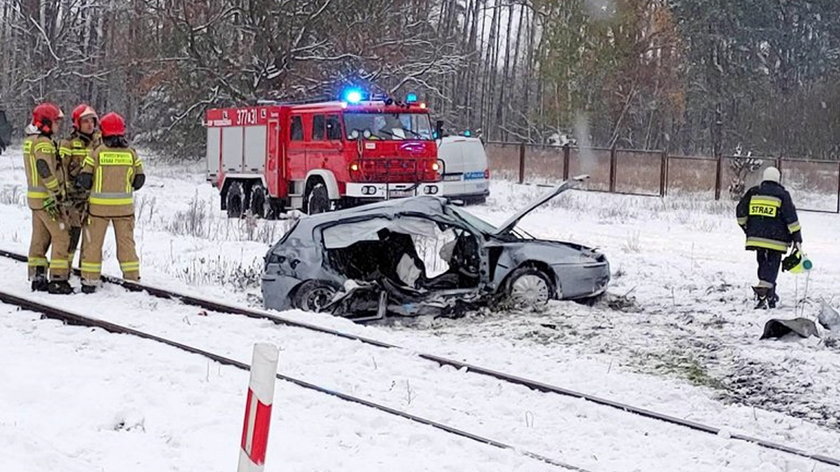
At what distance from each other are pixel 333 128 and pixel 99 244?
9.61 m

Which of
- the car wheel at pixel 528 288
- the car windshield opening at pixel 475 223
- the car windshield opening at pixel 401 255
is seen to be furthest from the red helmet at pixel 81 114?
the car wheel at pixel 528 288

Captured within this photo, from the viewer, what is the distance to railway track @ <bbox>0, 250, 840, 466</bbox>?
621cm

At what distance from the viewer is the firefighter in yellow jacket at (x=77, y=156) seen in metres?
10.9

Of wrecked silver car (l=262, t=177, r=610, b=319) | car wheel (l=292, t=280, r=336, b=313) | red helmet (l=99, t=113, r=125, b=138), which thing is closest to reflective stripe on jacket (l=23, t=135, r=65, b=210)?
Result: red helmet (l=99, t=113, r=125, b=138)

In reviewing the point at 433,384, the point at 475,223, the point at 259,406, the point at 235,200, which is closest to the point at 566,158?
the point at 235,200

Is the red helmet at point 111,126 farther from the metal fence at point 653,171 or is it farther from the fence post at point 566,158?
the fence post at point 566,158

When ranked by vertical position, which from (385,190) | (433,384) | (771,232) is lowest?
(433,384)

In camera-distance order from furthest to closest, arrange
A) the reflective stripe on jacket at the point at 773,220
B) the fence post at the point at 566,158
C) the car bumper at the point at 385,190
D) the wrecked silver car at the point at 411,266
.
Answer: the fence post at the point at 566,158 → the car bumper at the point at 385,190 → the reflective stripe on jacket at the point at 773,220 → the wrecked silver car at the point at 411,266

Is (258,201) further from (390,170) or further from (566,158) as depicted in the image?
(566,158)

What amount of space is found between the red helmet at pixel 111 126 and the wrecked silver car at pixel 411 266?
2027 millimetres

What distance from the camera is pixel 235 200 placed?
23141mm

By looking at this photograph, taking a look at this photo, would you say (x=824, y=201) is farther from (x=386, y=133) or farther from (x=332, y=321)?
(x=332, y=321)

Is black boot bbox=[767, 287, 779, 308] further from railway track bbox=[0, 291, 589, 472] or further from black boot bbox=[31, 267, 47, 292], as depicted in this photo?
black boot bbox=[31, 267, 47, 292]

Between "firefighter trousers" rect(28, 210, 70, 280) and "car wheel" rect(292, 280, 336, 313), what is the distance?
254 centimetres
